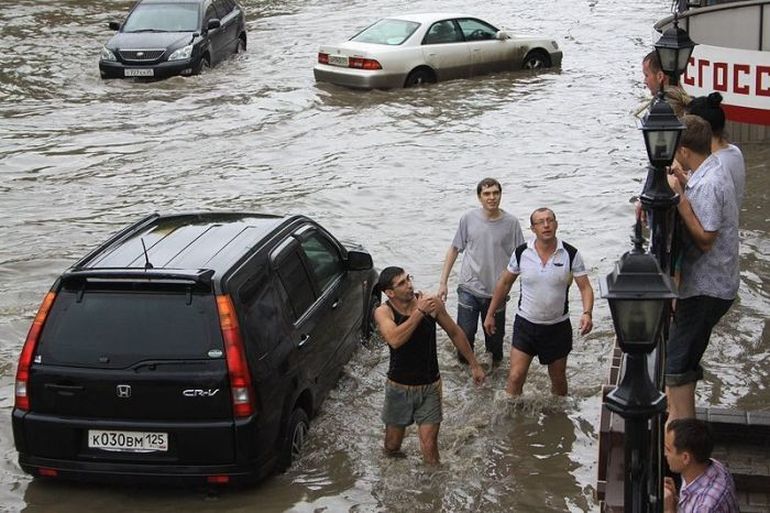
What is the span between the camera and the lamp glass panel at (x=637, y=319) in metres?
4.69

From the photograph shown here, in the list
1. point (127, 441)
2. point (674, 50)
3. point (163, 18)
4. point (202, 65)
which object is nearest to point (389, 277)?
point (127, 441)

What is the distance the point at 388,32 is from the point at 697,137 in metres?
16.6

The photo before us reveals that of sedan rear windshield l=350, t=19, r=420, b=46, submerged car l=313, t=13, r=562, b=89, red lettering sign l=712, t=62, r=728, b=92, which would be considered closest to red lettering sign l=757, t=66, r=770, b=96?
red lettering sign l=712, t=62, r=728, b=92

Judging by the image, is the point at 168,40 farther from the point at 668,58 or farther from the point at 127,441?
the point at 127,441

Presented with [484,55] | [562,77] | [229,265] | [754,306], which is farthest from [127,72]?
[229,265]

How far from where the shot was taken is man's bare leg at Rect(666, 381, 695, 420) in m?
7.06

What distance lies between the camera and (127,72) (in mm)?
23422

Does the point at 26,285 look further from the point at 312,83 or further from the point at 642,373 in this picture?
the point at 312,83

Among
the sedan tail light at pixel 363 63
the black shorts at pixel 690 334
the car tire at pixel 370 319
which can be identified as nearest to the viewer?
the black shorts at pixel 690 334

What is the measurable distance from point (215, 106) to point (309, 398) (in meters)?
13.6

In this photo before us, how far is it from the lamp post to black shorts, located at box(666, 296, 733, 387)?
6.53 feet

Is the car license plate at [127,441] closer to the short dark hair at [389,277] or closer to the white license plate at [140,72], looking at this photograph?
the short dark hair at [389,277]

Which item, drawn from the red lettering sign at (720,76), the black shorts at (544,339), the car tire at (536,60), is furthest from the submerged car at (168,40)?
the black shorts at (544,339)

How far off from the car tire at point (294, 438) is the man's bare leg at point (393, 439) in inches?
22.9
